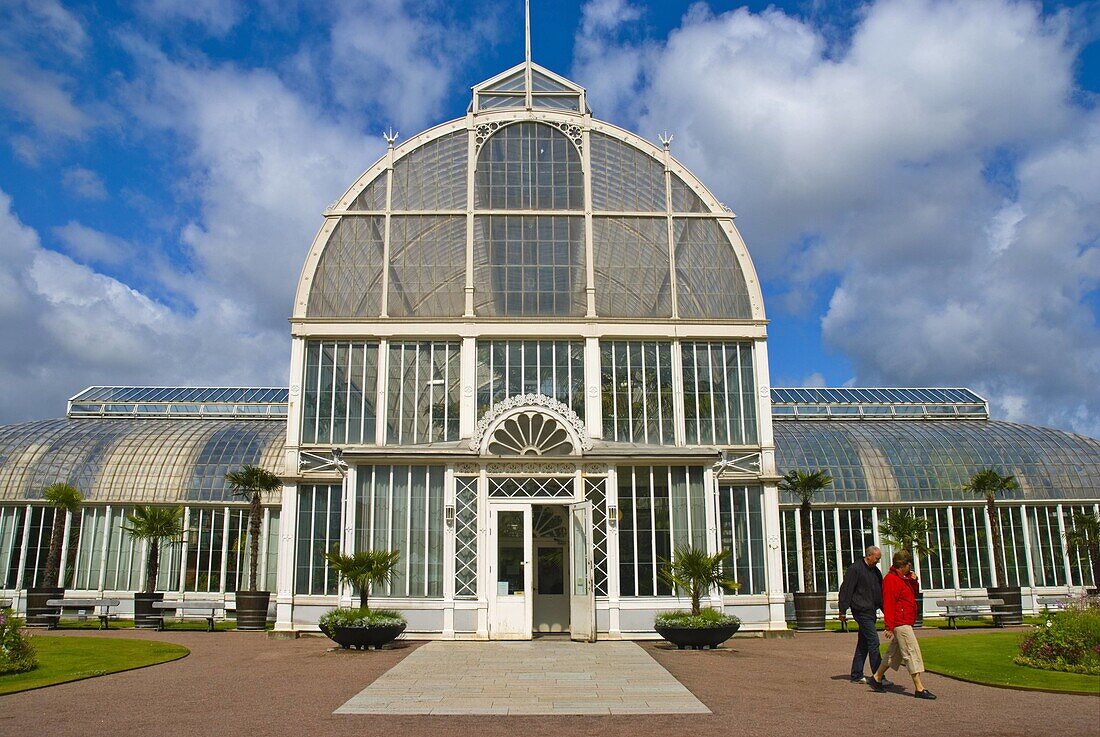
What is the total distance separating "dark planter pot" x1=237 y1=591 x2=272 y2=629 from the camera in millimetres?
28000

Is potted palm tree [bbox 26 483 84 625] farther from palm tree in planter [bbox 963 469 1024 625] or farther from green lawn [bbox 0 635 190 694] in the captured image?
palm tree in planter [bbox 963 469 1024 625]

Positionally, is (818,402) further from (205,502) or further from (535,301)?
(205,502)

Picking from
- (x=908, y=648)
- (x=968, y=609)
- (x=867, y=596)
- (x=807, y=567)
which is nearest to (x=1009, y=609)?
(x=968, y=609)

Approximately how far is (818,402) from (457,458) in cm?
2974

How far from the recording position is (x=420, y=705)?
43.3ft

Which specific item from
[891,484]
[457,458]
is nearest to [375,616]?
[457,458]

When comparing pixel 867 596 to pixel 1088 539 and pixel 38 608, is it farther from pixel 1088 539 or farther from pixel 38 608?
pixel 38 608

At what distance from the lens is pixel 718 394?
27.4m

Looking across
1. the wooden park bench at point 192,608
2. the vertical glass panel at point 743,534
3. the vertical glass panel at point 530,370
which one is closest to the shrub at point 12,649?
the wooden park bench at point 192,608

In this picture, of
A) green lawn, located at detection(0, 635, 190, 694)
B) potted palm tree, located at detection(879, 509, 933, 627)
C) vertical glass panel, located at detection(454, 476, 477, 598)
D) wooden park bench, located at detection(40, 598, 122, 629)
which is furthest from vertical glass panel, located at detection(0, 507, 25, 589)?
potted palm tree, located at detection(879, 509, 933, 627)

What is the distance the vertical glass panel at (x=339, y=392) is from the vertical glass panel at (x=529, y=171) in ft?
21.5

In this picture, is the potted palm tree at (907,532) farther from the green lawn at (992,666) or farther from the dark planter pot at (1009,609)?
the green lawn at (992,666)

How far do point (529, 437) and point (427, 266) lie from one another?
24.6 feet

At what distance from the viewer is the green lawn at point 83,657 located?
1565 centimetres
